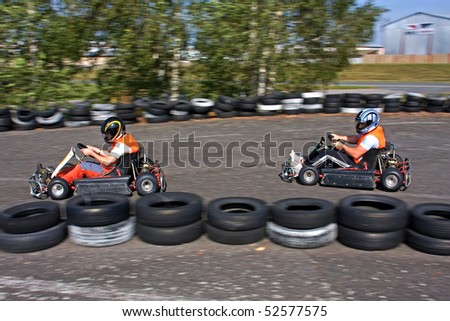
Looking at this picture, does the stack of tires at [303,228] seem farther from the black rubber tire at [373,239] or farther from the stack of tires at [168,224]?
the stack of tires at [168,224]

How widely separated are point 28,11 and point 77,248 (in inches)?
477

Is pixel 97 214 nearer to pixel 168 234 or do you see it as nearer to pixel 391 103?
pixel 168 234

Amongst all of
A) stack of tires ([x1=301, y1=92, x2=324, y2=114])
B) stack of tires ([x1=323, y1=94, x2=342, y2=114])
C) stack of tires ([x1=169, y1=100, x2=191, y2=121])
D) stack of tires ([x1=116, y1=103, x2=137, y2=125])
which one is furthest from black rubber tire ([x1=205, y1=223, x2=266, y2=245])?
stack of tires ([x1=323, y1=94, x2=342, y2=114])

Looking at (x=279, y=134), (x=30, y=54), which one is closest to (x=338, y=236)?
(x=279, y=134)

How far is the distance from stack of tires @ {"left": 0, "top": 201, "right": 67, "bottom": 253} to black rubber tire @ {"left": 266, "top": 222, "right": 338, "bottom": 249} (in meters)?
2.67

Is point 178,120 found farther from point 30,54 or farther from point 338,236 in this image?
point 338,236

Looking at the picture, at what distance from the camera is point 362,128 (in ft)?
23.0

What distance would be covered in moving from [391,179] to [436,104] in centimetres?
1023

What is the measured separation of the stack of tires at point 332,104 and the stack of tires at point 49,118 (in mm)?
9393

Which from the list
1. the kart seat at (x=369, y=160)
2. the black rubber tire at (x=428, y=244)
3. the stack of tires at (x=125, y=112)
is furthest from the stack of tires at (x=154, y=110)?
the black rubber tire at (x=428, y=244)

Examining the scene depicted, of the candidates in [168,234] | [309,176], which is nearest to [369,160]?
[309,176]

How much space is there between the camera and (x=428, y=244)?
4688 mm

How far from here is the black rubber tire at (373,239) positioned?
4781 millimetres

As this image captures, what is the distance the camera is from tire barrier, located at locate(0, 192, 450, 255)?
4781mm
